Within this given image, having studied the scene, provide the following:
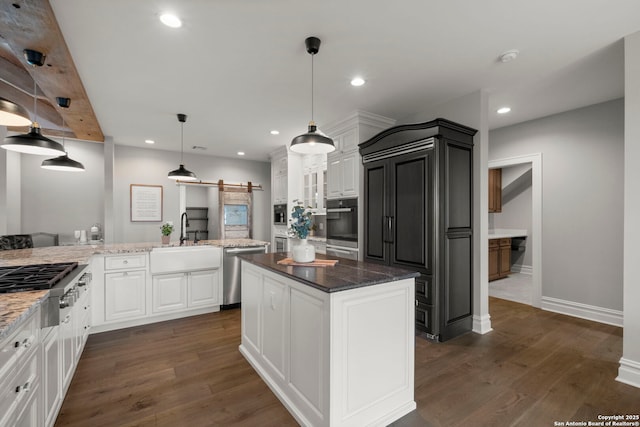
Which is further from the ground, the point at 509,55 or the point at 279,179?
the point at 509,55

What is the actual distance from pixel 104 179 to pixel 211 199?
6.96 feet

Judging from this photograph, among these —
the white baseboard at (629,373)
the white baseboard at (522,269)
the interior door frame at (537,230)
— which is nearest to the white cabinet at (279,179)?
the interior door frame at (537,230)

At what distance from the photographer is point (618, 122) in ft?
11.2

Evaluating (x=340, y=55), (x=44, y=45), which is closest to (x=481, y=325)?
(x=340, y=55)

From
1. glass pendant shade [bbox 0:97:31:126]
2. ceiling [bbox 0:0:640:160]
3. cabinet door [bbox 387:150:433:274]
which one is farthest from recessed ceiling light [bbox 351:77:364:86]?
glass pendant shade [bbox 0:97:31:126]

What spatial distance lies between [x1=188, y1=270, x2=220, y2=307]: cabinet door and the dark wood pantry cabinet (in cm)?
226

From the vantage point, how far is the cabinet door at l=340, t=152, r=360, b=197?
3.92 metres

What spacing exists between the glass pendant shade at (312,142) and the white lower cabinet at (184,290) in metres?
2.40

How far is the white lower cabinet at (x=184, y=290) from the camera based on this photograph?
3574 millimetres

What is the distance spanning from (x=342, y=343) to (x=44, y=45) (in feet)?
9.60

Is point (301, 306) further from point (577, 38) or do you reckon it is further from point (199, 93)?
point (577, 38)

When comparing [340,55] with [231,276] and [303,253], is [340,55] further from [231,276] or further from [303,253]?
[231,276]

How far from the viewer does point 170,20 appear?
2.01 metres

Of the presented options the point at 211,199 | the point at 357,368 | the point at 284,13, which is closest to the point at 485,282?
Answer: the point at 357,368
